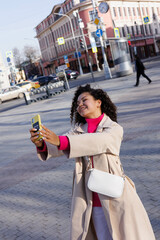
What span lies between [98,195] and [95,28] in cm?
5712

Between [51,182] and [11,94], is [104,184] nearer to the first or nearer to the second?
[51,182]

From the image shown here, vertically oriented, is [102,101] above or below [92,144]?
above

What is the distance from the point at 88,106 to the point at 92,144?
1.31 feet

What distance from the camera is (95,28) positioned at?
57.4m

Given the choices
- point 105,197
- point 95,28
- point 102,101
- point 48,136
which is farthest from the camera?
point 95,28

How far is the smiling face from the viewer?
8.68 ft

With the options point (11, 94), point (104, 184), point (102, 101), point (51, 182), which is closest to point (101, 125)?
point (102, 101)

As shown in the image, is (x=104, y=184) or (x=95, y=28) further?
(x=95, y=28)

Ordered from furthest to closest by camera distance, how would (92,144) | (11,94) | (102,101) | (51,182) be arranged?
(11,94)
(51,182)
(102,101)
(92,144)

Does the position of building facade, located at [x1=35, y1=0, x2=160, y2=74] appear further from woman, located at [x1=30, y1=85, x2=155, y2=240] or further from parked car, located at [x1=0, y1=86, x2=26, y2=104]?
woman, located at [x1=30, y1=85, x2=155, y2=240]

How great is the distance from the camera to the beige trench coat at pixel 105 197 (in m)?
2.40

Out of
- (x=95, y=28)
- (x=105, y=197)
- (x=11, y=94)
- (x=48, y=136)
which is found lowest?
(x=11, y=94)

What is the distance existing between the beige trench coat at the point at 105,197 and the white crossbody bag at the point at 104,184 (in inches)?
2.1

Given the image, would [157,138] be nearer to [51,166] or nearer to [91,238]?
[51,166]
